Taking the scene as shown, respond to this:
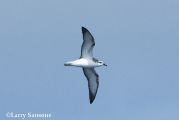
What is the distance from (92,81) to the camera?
7181 centimetres

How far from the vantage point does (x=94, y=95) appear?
71.6m

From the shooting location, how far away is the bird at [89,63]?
220 feet

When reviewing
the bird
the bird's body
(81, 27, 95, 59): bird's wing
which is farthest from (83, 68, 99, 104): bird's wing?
(81, 27, 95, 59): bird's wing

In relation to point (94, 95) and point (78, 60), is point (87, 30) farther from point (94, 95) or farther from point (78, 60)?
point (94, 95)

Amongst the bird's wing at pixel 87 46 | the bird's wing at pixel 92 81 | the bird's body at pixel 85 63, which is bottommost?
the bird's wing at pixel 92 81

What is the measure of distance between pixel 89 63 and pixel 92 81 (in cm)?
334

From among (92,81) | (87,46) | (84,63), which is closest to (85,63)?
(84,63)

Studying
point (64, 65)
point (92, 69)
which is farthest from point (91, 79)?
point (64, 65)

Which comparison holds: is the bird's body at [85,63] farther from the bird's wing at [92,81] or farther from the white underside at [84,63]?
the bird's wing at [92,81]

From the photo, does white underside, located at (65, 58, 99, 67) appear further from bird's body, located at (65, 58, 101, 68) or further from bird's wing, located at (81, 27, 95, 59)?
bird's wing, located at (81, 27, 95, 59)

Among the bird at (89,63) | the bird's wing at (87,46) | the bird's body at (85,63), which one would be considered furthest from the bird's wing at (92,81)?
the bird's wing at (87,46)

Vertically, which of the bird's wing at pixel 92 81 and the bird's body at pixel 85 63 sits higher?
the bird's body at pixel 85 63

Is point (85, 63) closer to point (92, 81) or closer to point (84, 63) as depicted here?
point (84, 63)

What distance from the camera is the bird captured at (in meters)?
67.1
